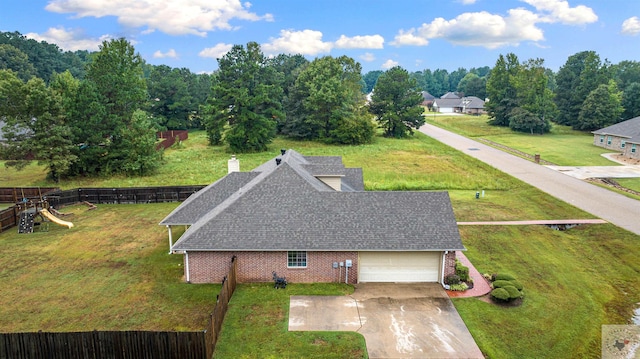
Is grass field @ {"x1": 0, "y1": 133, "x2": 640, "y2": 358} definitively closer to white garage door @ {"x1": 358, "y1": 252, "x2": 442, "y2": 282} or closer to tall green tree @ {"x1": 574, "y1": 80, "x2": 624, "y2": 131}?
white garage door @ {"x1": 358, "y1": 252, "x2": 442, "y2": 282}

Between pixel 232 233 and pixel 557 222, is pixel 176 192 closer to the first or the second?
pixel 232 233

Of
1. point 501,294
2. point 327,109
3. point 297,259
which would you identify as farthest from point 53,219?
point 327,109

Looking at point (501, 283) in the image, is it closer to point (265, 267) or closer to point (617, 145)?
point (265, 267)

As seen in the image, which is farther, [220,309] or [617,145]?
[617,145]

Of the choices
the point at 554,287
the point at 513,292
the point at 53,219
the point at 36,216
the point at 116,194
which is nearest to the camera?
the point at 513,292

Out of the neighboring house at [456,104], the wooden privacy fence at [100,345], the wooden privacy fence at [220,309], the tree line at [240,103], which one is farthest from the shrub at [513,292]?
the neighboring house at [456,104]

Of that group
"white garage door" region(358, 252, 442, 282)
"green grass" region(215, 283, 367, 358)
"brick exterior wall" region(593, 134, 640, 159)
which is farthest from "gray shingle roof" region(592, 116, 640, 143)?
"green grass" region(215, 283, 367, 358)

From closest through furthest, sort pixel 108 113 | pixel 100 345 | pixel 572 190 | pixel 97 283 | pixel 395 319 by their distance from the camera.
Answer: pixel 100 345 < pixel 395 319 < pixel 97 283 < pixel 572 190 < pixel 108 113

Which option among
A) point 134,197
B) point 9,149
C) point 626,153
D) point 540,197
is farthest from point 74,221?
point 626,153
